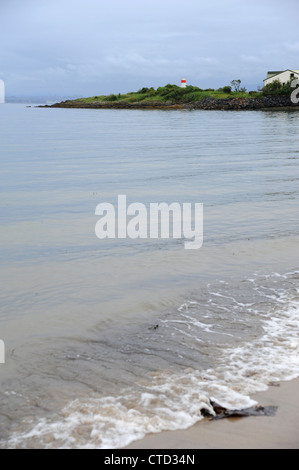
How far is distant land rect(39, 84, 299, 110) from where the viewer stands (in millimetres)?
99812

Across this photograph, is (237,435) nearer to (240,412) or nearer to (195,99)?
(240,412)

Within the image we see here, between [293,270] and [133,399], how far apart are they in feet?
18.5

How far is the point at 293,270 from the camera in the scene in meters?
10.2

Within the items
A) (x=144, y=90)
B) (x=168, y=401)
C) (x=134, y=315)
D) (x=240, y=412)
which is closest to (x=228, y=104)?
(x=144, y=90)

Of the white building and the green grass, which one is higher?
the white building

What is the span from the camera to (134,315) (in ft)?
26.6

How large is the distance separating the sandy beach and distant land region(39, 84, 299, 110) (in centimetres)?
9472

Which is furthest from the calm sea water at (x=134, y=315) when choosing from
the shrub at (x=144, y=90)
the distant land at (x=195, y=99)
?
the shrub at (x=144, y=90)

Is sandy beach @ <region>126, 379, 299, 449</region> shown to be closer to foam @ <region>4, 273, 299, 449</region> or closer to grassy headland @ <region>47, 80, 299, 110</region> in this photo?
foam @ <region>4, 273, 299, 449</region>

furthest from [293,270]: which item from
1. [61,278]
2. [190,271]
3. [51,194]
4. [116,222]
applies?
[51,194]

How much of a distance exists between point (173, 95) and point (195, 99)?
900 cm

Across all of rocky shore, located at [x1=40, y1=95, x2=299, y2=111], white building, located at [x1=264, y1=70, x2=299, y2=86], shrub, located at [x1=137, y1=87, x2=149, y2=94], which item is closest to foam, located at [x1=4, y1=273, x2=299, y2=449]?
rocky shore, located at [x1=40, y1=95, x2=299, y2=111]

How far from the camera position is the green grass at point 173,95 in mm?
113062
